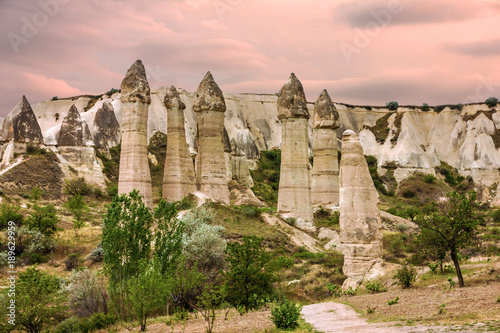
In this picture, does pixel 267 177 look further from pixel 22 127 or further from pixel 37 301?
pixel 37 301

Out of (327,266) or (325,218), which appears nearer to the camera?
(327,266)

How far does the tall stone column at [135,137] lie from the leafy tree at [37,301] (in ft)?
39.1

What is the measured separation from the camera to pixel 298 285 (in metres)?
20.2

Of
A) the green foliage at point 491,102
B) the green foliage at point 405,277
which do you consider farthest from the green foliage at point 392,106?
the green foliage at point 405,277

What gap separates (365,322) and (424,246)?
6.03 meters

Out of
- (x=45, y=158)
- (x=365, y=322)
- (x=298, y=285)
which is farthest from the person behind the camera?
(x=45, y=158)

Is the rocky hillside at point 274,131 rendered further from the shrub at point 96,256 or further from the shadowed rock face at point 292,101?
the shrub at point 96,256

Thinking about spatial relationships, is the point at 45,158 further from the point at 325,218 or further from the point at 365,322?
the point at 365,322

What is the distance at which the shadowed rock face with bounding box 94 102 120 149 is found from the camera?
5462 cm

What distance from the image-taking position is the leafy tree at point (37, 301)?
15.2m

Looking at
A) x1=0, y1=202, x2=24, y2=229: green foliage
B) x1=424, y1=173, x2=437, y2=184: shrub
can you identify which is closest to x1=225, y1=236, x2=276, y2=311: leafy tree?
x1=0, y1=202, x2=24, y2=229: green foliage

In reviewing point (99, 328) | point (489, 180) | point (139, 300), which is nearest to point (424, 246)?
point (139, 300)

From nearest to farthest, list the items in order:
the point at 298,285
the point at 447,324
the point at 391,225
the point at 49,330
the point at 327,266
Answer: the point at 447,324 → the point at 49,330 → the point at 298,285 → the point at 327,266 → the point at 391,225

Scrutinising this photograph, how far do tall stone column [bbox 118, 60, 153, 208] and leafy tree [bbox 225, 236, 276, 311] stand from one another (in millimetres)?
12492
